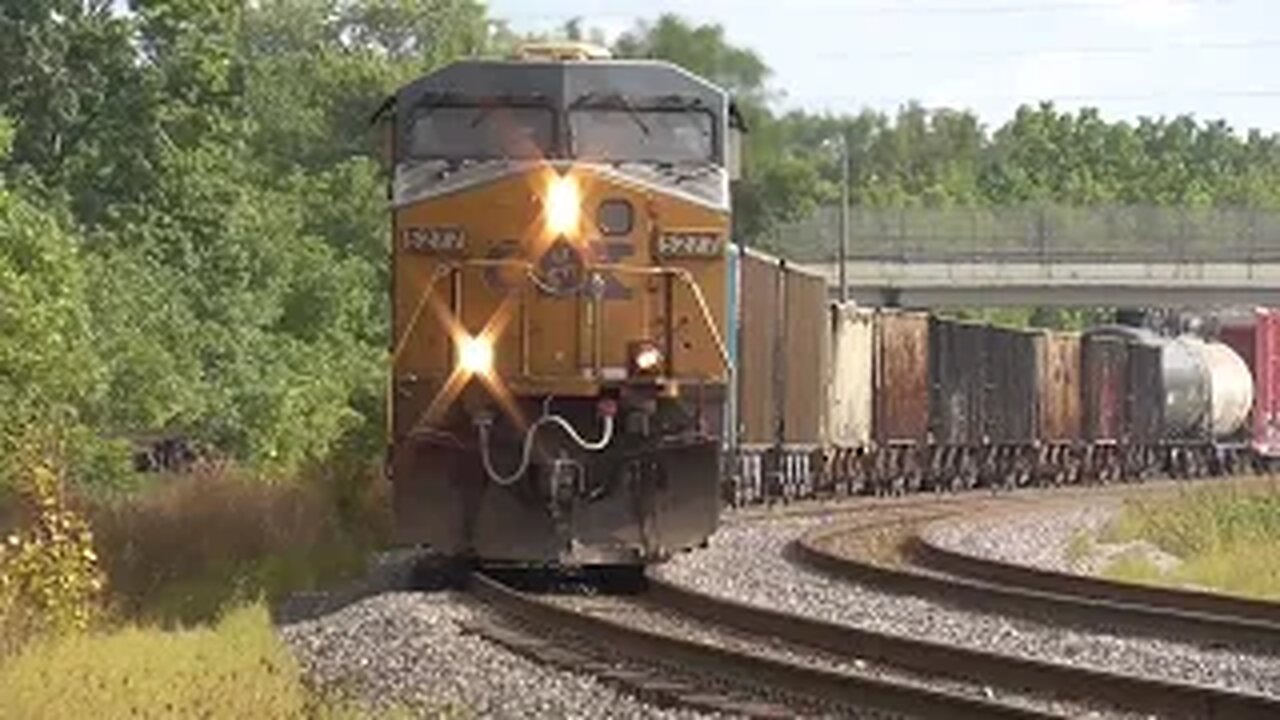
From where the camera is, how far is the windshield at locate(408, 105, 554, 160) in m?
17.3

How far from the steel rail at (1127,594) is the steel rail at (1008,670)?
120 cm

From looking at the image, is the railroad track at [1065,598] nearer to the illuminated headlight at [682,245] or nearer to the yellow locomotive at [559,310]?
the yellow locomotive at [559,310]

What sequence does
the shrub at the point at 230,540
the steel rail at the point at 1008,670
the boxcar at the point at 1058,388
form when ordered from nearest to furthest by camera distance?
the steel rail at the point at 1008,670 → the shrub at the point at 230,540 → the boxcar at the point at 1058,388

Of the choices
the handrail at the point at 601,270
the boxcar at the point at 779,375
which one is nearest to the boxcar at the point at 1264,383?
the boxcar at the point at 779,375

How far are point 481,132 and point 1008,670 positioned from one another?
6830 mm

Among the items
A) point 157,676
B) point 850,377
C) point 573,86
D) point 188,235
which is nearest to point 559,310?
point 573,86

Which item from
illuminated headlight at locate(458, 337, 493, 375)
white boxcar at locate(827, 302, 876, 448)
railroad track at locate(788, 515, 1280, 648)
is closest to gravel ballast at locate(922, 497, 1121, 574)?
railroad track at locate(788, 515, 1280, 648)

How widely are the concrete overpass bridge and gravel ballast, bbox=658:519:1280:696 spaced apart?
49.0 meters

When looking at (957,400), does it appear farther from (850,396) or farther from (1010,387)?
(850,396)

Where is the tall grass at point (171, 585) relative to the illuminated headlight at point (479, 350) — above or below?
below

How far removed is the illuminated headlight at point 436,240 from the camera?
673 inches

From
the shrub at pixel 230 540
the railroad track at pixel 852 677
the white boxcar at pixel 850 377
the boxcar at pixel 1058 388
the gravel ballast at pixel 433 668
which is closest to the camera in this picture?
the railroad track at pixel 852 677

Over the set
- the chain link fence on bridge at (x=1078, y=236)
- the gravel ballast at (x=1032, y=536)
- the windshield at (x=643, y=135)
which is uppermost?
the chain link fence on bridge at (x=1078, y=236)

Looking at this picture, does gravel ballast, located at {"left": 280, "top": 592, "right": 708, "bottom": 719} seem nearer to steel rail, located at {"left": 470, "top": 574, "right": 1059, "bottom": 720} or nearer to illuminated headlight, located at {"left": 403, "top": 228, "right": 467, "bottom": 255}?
steel rail, located at {"left": 470, "top": 574, "right": 1059, "bottom": 720}
